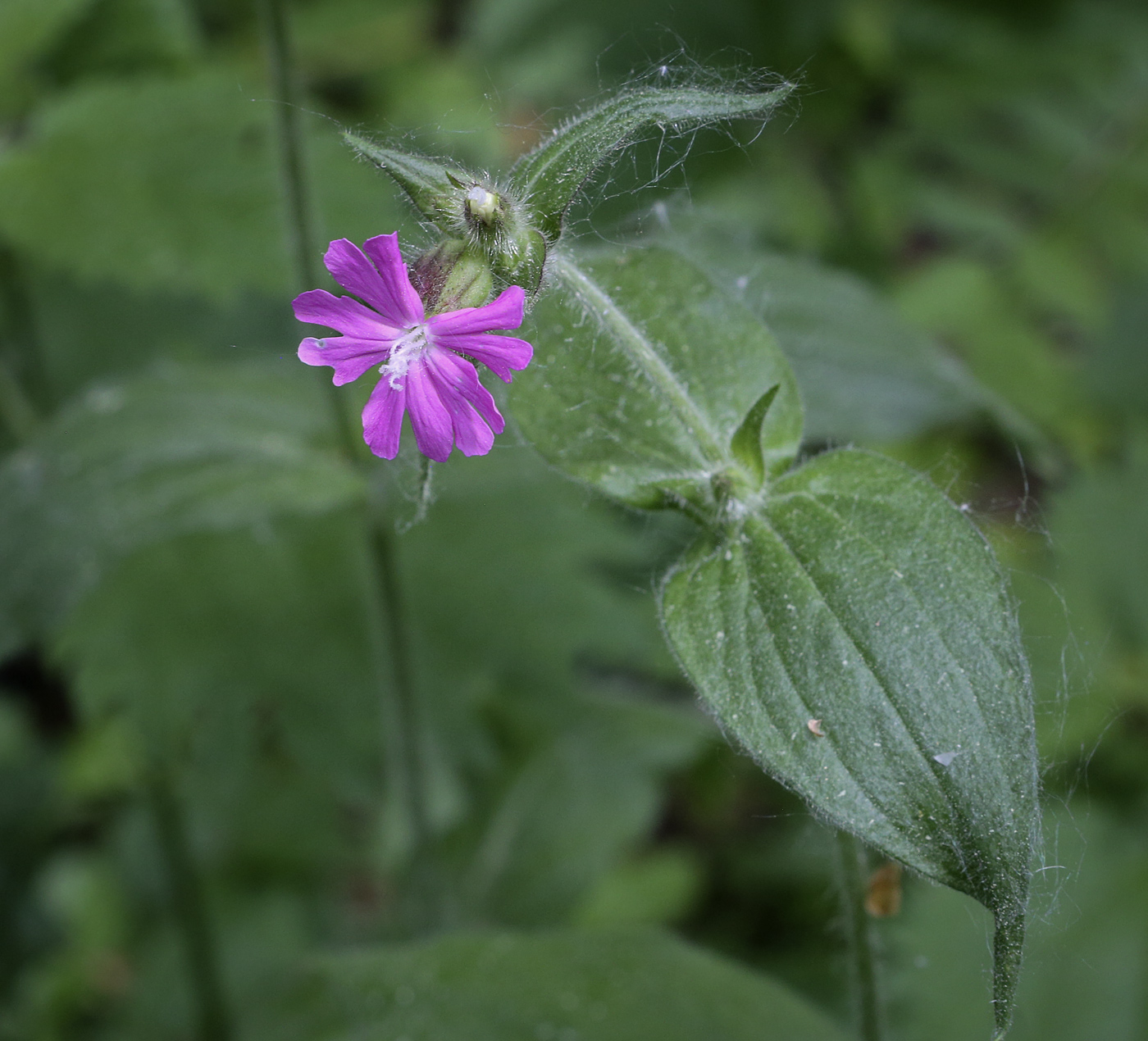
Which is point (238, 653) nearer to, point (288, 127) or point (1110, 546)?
point (288, 127)

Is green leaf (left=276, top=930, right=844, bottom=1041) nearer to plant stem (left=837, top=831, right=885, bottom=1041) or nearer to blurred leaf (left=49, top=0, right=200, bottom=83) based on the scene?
plant stem (left=837, top=831, right=885, bottom=1041)

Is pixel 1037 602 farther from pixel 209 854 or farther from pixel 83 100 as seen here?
pixel 83 100

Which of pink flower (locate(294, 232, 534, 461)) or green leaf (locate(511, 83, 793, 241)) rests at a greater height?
green leaf (locate(511, 83, 793, 241))

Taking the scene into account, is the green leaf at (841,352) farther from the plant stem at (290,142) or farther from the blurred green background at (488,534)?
the plant stem at (290,142)

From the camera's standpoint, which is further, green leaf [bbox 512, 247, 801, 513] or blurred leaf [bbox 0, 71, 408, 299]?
blurred leaf [bbox 0, 71, 408, 299]

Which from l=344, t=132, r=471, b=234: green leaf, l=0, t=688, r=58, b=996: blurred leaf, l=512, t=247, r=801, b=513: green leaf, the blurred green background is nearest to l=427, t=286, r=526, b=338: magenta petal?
l=344, t=132, r=471, b=234: green leaf

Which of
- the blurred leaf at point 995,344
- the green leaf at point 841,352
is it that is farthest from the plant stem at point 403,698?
the blurred leaf at point 995,344

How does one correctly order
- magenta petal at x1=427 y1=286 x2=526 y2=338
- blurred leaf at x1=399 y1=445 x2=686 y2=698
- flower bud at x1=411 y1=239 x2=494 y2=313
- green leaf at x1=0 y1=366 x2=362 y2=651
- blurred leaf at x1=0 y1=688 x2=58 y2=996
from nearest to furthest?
magenta petal at x1=427 y1=286 x2=526 y2=338 < flower bud at x1=411 y1=239 x2=494 y2=313 < green leaf at x1=0 y1=366 x2=362 y2=651 < blurred leaf at x1=399 y1=445 x2=686 y2=698 < blurred leaf at x1=0 y1=688 x2=58 y2=996
